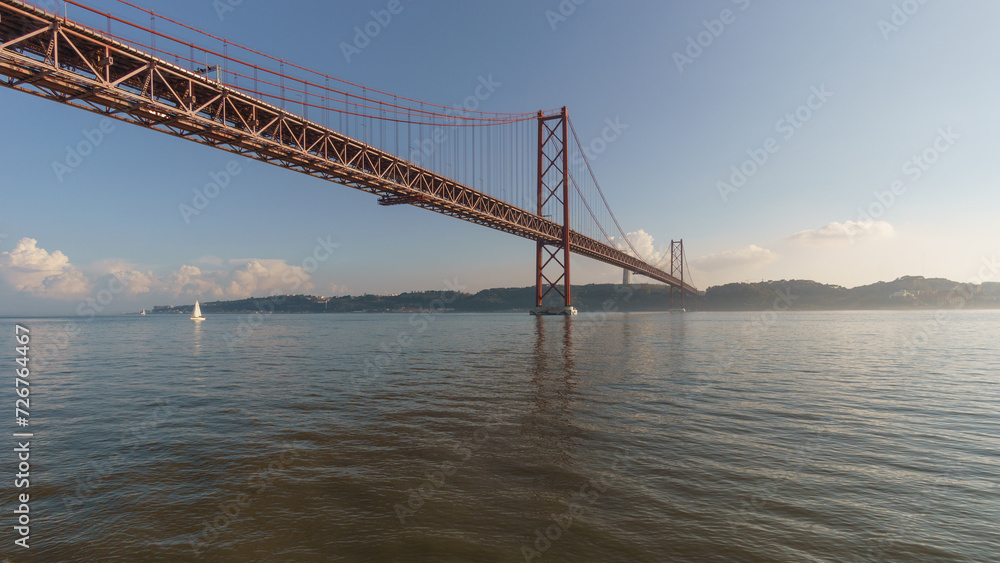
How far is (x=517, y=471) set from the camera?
595 centimetres

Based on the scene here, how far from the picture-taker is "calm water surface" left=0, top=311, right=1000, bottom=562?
4.17 meters

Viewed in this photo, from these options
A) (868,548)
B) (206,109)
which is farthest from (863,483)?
(206,109)

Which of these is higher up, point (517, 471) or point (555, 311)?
point (555, 311)

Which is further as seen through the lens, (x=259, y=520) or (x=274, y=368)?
(x=274, y=368)

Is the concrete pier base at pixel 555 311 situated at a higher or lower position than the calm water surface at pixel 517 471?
higher

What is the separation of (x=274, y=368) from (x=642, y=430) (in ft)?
48.1

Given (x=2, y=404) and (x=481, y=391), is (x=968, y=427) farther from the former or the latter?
(x=2, y=404)

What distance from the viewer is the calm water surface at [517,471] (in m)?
4.17

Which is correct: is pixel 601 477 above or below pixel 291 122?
below

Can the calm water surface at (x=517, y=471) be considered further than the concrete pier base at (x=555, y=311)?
No

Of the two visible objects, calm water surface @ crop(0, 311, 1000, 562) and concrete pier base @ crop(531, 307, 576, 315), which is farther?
concrete pier base @ crop(531, 307, 576, 315)

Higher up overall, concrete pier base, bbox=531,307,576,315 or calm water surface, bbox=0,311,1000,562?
concrete pier base, bbox=531,307,576,315

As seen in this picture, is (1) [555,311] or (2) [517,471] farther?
(1) [555,311]

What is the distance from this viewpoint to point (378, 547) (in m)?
4.08
